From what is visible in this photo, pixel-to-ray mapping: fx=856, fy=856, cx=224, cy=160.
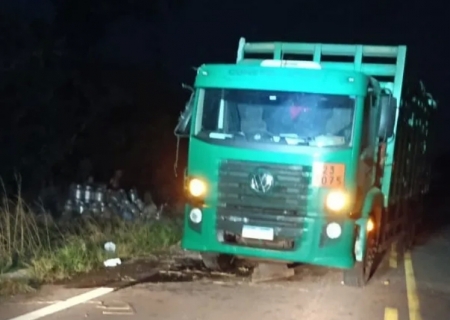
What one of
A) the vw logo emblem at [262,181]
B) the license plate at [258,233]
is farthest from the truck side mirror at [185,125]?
the license plate at [258,233]

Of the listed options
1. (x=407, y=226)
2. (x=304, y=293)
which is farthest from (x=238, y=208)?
(x=407, y=226)

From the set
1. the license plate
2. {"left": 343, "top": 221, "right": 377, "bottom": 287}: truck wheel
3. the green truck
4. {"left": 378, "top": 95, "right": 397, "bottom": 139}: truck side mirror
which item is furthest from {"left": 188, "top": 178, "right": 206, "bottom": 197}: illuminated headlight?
{"left": 378, "top": 95, "right": 397, "bottom": 139}: truck side mirror

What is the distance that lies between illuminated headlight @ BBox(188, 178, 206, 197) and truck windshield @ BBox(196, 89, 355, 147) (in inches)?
22.8

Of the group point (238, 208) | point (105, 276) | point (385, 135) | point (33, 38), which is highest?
point (33, 38)

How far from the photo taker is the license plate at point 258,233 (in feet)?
33.7

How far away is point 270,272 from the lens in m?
11.6

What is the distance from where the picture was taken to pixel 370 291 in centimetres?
1084

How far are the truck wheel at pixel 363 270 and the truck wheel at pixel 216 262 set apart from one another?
66.6 inches

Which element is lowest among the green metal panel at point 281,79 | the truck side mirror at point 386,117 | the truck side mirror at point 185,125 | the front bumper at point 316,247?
the front bumper at point 316,247

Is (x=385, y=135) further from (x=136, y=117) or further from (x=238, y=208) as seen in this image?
(x=136, y=117)

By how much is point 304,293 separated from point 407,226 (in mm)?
4850

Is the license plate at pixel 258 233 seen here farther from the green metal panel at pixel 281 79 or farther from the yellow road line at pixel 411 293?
the yellow road line at pixel 411 293

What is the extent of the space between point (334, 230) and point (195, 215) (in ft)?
5.71

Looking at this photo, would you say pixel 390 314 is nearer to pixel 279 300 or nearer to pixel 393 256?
pixel 279 300
